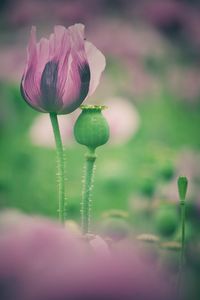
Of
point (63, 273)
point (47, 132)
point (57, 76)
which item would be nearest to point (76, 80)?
point (57, 76)

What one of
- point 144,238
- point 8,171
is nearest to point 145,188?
point 144,238

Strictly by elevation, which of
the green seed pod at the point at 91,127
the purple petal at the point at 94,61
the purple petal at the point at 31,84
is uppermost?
the purple petal at the point at 94,61

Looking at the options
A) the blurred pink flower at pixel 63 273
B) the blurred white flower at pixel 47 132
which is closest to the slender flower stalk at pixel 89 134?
the blurred pink flower at pixel 63 273

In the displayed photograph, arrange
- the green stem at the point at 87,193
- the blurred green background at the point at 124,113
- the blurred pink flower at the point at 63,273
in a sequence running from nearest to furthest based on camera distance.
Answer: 1. the blurred pink flower at the point at 63,273
2. the green stem at the point at 87,193
3. the blurred green background at the point at 124,113

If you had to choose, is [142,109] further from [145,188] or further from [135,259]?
[135,259]

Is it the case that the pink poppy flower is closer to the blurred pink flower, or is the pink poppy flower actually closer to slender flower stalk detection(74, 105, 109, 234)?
slender flower stalk detection(74, 105, 109, 234)

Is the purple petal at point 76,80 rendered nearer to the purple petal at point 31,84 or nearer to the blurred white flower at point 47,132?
the purple petal at point 31,84

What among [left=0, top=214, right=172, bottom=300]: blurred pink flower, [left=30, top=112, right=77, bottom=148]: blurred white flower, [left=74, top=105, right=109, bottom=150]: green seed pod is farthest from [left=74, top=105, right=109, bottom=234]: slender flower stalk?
[left=30, top=112, right=77, bottom=148]: blurred white flower
